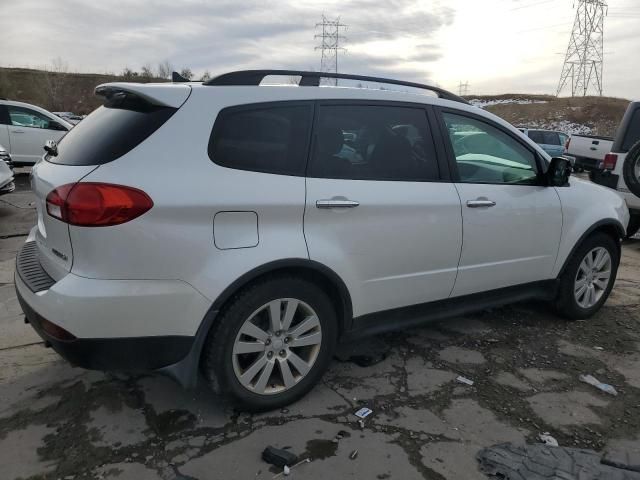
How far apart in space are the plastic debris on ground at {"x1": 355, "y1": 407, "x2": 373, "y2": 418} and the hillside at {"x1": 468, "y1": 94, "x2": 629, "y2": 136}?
44660 mm

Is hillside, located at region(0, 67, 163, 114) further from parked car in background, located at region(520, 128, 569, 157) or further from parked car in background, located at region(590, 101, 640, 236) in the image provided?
parked car in background, located at region(590, 101, 640, 236)

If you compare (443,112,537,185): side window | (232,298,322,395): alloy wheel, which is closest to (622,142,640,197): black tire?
(443,112,537,185): side window

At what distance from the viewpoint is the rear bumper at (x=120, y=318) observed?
2.34 metres

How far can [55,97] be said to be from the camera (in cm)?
7338

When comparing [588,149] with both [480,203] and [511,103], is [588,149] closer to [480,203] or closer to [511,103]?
[480,203]

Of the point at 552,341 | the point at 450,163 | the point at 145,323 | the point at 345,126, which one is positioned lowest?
the point at 552,341

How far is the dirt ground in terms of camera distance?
8.19 feet

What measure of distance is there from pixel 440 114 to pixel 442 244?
0.87 meters

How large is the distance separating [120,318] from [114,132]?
911mm

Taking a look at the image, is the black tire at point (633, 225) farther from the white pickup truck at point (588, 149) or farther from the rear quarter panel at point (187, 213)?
the white pickup truck at point (588, 149)

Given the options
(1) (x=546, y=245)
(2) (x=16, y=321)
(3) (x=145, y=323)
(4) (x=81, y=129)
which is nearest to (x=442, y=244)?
(1) (x=546, y=245)

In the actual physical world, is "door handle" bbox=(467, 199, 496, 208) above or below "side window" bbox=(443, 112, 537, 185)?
below

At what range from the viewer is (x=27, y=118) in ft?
40.3

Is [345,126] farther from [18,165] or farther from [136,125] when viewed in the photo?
[18,165]
